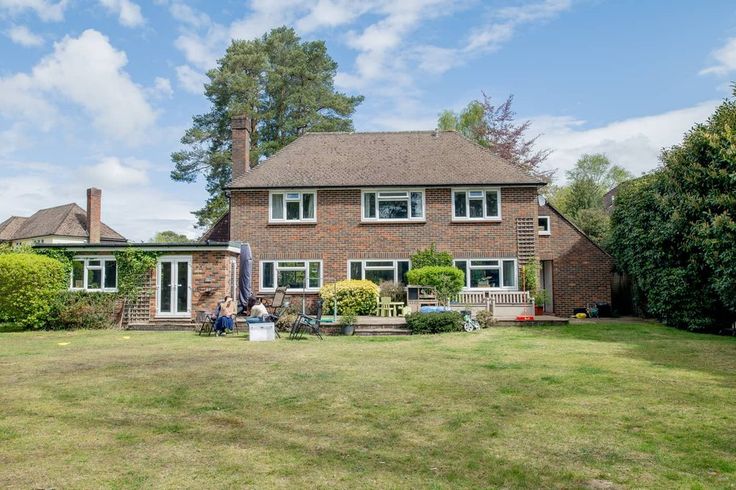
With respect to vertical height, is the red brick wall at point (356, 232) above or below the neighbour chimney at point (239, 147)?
below

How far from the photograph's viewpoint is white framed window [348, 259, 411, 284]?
2338 cm

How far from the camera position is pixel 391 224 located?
77.3ft

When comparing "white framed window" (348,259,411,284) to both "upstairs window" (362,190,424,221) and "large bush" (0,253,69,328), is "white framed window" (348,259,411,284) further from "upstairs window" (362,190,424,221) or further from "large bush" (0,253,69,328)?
"large bush" (0,253,69,328)

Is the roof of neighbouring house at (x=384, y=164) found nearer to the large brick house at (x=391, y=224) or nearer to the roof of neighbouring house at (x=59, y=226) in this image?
the large brick house at (x=391, y=224)

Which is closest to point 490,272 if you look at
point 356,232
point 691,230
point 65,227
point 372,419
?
point 356,232

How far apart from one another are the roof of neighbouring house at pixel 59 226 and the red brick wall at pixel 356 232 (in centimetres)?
2567

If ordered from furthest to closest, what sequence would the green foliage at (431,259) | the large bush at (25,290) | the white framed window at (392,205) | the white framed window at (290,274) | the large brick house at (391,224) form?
1. the white framed window at (392,205)
2. the white framed window at (290,274)
3. the large brick house at (391,224)
4. the green foliage at (431,259)
5. the large bush at (25,290)


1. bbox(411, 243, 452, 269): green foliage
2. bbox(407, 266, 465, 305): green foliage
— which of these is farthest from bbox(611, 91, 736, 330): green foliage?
bbox(411, 243, 452, 269): green foliage

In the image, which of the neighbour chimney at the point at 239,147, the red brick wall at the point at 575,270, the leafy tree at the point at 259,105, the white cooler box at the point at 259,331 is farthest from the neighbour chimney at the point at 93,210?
the red brick wall at the point at 575,270

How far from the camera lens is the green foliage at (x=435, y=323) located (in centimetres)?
1720

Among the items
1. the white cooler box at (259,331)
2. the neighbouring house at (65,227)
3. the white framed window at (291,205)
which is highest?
the neighbouring house at (65,227)

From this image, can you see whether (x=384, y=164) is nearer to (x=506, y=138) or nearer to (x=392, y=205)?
(x=392, y=205)

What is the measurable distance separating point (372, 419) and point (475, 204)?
58.4 feet

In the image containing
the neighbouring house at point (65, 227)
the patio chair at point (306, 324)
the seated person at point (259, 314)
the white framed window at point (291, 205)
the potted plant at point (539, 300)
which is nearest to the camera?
the seated person at point (259, 314)
